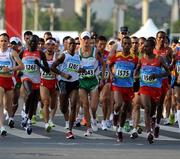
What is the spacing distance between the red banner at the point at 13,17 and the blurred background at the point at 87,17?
56.4 m

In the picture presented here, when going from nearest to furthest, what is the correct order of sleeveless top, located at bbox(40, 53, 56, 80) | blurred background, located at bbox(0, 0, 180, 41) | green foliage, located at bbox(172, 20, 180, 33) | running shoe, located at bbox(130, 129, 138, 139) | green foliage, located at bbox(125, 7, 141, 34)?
running shoe, located at bbox(130, 129, 138, 139) → sleeveless top, located at bbox(40, 53, 56, 80) → blurred background, located at bbox(0, 0, 180, 41) → green foliage, located at bbox(172, 20, 180, 33) → green foliage, located at bbox(125, 7, 141, 34)

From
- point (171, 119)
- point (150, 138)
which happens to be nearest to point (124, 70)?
point (150, 138)

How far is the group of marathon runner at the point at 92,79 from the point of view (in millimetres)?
21188

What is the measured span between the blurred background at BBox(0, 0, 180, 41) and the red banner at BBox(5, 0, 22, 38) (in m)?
56.4

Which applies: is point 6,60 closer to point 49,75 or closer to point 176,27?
point 49,75

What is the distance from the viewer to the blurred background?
11908 centimetres

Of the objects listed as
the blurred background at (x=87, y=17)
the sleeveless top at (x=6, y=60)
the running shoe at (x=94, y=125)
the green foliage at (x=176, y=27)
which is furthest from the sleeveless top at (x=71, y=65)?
the green foliage at (x=176, y=27)

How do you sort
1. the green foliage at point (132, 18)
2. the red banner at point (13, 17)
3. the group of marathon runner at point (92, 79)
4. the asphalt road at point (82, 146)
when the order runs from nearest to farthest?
the asphalt road at point (82, 146)
the group of marathon runner at point (92, 79)
the red banner at point (13, 17)
the green foliage at point (132, 18)

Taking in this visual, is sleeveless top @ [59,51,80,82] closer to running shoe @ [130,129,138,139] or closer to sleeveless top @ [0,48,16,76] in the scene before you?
sleeveless top @ [0,48,16,76]

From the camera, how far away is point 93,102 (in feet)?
75.5

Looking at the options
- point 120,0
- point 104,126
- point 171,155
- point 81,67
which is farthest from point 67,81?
point 120,0

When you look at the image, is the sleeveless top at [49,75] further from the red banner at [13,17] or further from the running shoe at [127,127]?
the red banner at [13,17]

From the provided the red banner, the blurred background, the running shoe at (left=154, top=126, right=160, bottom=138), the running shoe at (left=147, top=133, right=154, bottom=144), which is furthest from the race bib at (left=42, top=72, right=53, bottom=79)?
the blurred background

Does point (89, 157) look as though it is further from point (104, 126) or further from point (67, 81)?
point (104, 126)
